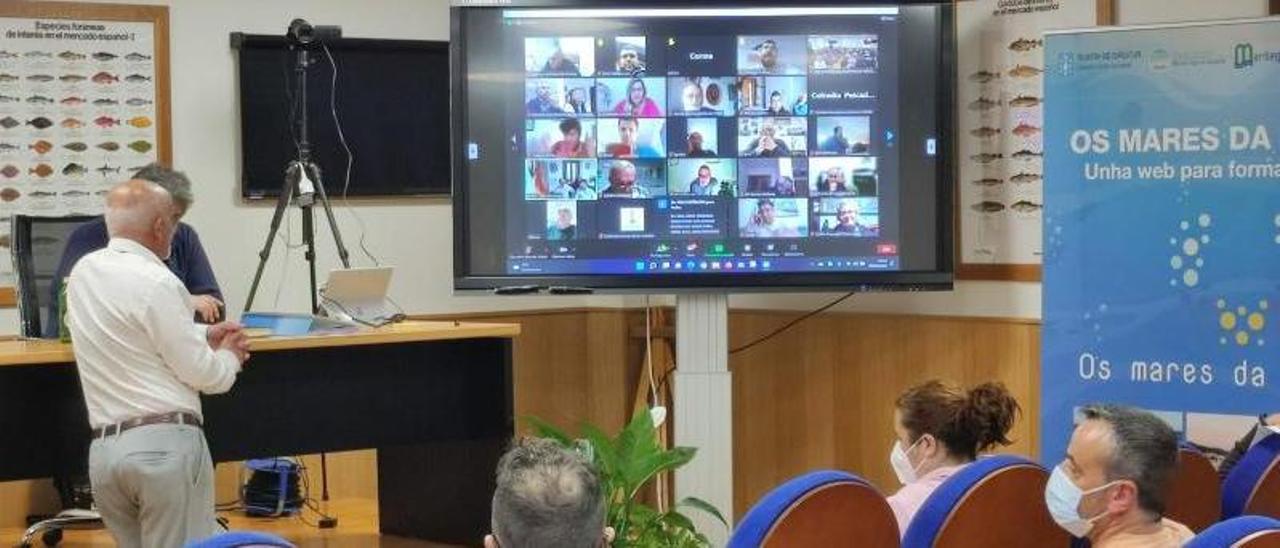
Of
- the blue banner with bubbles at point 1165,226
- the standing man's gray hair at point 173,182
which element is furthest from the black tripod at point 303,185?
the blue banner with bubbles at point 1165,226

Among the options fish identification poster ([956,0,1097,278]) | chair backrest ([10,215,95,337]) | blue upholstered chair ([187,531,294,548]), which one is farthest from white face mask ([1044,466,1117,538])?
chair backrest ([10,215,95,337])

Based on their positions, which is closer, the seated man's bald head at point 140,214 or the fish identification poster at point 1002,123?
the seated man's bald head at point 140,214

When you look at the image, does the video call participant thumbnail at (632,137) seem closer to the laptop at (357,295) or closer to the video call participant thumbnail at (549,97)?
the video call participant thumbnail at (549,97)

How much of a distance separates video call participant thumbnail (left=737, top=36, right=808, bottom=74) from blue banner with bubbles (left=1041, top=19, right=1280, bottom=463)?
2.96ft

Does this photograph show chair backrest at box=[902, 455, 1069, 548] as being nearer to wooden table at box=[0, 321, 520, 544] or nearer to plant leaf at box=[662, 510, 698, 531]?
plant leaf at box=[662, 510, 698, 531]

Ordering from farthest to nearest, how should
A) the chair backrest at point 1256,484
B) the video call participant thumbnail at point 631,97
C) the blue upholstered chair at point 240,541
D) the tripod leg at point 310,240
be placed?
1. the tripod leg at point 310,240
2. the video call participant thumbnail at point 631,97
3. the chair backrest at point 1256,484
4. the blue upholstered chair at point 240,541

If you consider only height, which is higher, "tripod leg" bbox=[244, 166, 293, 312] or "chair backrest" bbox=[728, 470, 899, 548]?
"tripod leg" bbox=[244, 166, 293, 312]

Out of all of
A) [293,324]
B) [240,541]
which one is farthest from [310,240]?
[240,541]

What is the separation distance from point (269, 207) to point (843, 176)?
7.77ft

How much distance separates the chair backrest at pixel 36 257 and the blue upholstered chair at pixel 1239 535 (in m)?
4.08

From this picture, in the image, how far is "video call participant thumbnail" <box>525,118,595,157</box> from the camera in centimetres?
657

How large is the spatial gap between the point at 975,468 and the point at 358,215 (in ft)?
14.8

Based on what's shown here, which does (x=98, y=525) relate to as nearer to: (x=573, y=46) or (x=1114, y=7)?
(x=573, y=46)

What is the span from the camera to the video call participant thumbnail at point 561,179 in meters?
6.59
